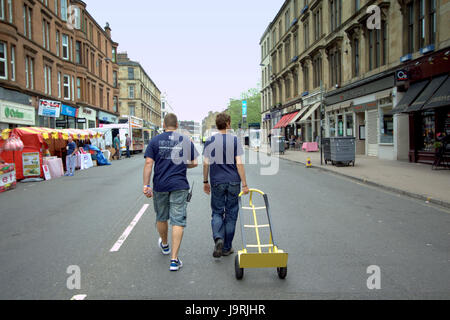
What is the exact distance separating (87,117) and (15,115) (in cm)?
1587

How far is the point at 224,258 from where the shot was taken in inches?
187

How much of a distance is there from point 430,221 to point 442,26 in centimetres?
1160

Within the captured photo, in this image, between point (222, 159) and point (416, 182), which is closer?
point (222, 159)

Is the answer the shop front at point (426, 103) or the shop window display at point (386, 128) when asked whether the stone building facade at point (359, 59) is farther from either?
the shop front at point (426, 103)

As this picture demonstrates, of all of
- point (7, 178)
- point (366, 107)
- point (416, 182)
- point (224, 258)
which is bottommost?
point (224, 258)

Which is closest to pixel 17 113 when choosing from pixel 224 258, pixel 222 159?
pixel 222 159

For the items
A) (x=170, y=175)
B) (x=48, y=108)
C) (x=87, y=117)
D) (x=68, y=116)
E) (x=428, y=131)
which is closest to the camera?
(x=170, y=175)

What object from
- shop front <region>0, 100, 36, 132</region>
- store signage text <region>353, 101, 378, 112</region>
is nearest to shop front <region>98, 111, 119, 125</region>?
shop front <region>0, 100, 36, 132</region>

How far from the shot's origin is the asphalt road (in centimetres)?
372

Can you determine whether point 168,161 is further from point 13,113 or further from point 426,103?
point 13,113

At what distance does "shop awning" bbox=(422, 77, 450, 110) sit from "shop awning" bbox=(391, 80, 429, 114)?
1486 mm

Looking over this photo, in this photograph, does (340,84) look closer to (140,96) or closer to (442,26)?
(442,26)

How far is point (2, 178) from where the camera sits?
12.2m

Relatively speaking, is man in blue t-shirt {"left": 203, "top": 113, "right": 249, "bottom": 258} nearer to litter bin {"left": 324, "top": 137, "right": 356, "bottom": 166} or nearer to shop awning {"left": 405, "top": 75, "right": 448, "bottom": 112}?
shop awning {"left": 405, "top": 75, "right": 448, "bottom": 112}
